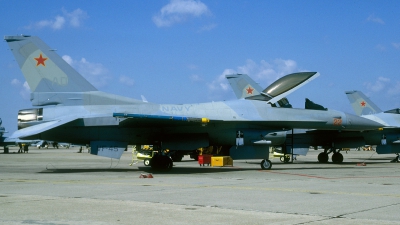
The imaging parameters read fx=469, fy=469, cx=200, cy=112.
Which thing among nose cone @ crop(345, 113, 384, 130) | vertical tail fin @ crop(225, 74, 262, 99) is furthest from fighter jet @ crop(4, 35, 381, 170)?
vertical tail fin @ crop(225, 74, 262, 99)

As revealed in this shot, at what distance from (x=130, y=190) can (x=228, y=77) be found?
810 inches

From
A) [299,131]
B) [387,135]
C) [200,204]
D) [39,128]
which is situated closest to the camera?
[200,204]

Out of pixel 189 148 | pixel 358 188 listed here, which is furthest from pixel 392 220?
pixel 189 148

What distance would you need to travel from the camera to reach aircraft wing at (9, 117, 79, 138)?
1703 cm

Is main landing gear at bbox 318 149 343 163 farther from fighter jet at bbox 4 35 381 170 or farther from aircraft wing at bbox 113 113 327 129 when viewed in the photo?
fighter jet at bbox 4 35 381 170

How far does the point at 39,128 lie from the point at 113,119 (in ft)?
9.00

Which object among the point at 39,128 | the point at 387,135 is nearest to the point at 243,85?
the point at 387,135

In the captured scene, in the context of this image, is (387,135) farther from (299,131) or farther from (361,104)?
(361,104)

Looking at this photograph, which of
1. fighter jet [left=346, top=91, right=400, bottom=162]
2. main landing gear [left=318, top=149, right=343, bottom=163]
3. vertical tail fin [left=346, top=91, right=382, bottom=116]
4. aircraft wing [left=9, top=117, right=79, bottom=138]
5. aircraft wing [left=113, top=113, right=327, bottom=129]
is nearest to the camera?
aircraft wing [left=9, top=117, right=79, bottom=138]

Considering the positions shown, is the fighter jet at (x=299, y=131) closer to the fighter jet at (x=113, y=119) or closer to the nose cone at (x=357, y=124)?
the fighter jet at (x=113, y=119)

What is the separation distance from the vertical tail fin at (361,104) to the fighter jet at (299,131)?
36.4ft

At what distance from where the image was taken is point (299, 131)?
27703mm

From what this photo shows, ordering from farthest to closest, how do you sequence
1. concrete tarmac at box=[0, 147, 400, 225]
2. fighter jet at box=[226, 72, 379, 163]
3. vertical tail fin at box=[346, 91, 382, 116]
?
vertical tail fin at box=[346, 91, 382, 116] < fighter jet at box=[226, 72, 379, 163] < concrete tarmac at box=[0, 147, 400, 225]

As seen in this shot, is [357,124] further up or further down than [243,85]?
further down
